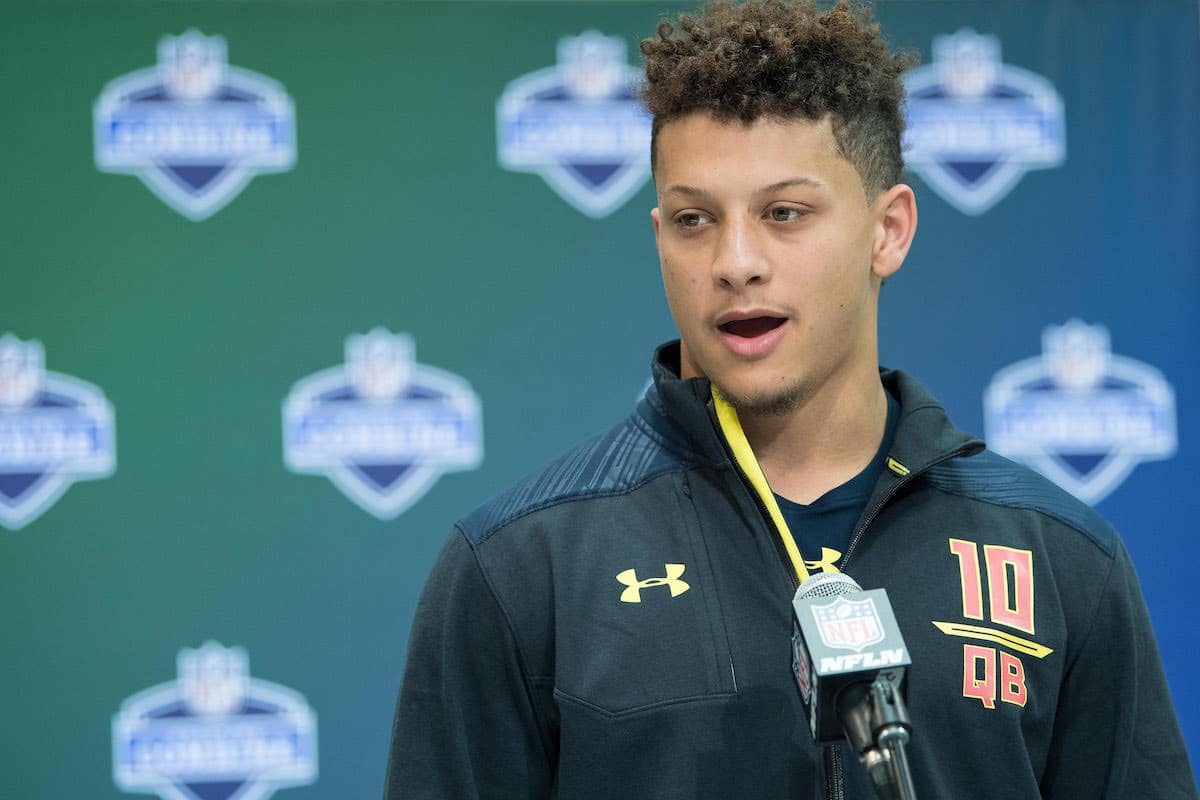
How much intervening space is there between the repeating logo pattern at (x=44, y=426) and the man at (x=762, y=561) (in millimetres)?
1489

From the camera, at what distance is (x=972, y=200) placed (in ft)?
9.09

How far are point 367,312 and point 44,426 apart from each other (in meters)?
0.65

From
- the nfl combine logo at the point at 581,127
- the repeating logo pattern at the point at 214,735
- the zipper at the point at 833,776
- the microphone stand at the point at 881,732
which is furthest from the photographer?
the nfl combine logo at the point at 581,127

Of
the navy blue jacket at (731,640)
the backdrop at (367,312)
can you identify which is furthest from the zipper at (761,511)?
the backdrop at (367,312)

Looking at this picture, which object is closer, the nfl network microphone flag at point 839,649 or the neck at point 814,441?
the nfl network microphone flag at point 839,649

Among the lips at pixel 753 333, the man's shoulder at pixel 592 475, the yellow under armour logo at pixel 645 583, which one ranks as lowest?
the yellow under armour logo at pixel 645 583

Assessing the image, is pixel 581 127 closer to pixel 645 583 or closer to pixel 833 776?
pixel 645 583

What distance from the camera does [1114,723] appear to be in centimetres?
133

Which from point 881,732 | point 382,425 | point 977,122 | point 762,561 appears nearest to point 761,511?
point 762,561

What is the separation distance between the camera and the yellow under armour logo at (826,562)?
1.32 m

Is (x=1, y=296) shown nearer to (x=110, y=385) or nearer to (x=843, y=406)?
(x=110, y=385)

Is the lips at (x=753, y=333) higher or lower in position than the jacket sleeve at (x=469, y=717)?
higher

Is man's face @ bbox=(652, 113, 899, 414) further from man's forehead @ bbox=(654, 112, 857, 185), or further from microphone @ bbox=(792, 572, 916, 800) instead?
microphone @ bbox=(792, 572, 916, 800)

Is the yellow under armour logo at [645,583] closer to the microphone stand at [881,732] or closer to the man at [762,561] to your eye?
the man at [762,561]
